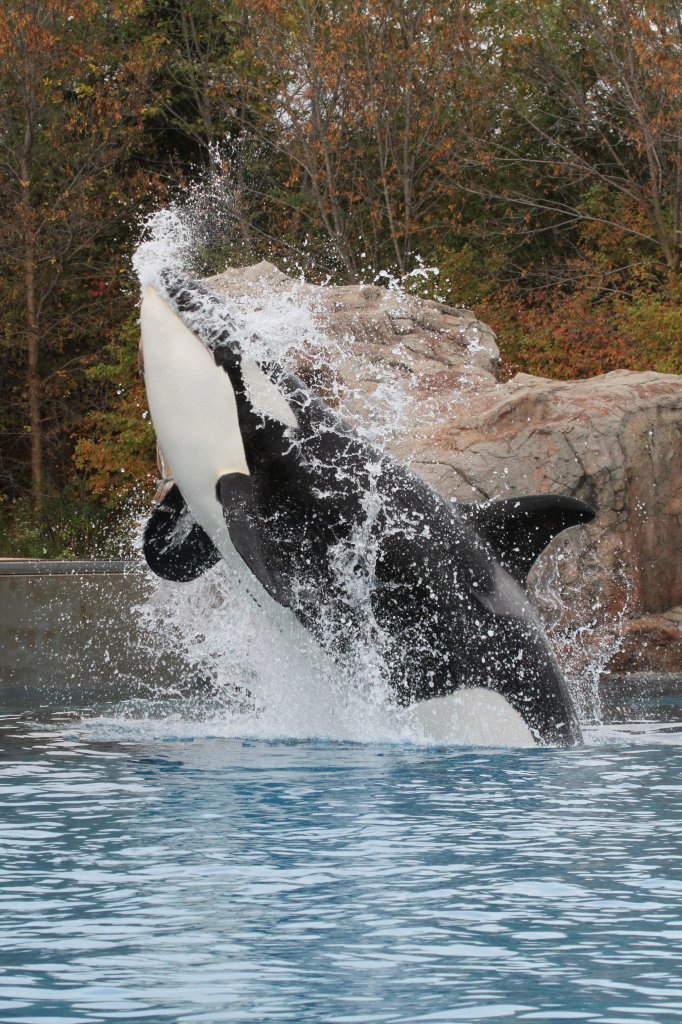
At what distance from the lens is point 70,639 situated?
588 inches

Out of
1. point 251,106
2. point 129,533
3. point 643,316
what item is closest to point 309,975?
point 643,316

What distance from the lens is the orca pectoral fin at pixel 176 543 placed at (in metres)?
10.1

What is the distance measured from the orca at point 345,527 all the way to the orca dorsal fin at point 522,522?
12 mm

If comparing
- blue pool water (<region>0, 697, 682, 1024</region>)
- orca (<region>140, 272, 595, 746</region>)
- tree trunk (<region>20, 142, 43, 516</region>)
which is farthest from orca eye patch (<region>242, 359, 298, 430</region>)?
tree trunk (<region>20, 142, 43, 516</region>)

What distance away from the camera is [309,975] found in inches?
191

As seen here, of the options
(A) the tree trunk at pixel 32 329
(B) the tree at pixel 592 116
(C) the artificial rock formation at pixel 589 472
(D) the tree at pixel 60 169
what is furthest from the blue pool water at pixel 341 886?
(D) the tree at pixel 60 169

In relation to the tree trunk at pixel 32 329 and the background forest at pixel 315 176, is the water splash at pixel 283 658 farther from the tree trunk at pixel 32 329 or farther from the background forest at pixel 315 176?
the tree trunk at pixel 32 329

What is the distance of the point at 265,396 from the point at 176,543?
1.26 metres

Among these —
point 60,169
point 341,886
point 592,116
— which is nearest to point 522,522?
point 341,886

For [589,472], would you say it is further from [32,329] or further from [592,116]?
[32,329]

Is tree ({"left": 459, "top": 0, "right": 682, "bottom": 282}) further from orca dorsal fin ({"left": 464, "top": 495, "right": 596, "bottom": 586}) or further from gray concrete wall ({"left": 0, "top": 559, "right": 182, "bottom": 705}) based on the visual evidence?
orca dorsal fin ({"left": 464, "top": 495, "right": 596, "bottom": 586})

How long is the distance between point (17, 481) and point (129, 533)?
7.02 metres

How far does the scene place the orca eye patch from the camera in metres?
9.67

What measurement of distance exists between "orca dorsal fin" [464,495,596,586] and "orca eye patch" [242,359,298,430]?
1.49 meters
